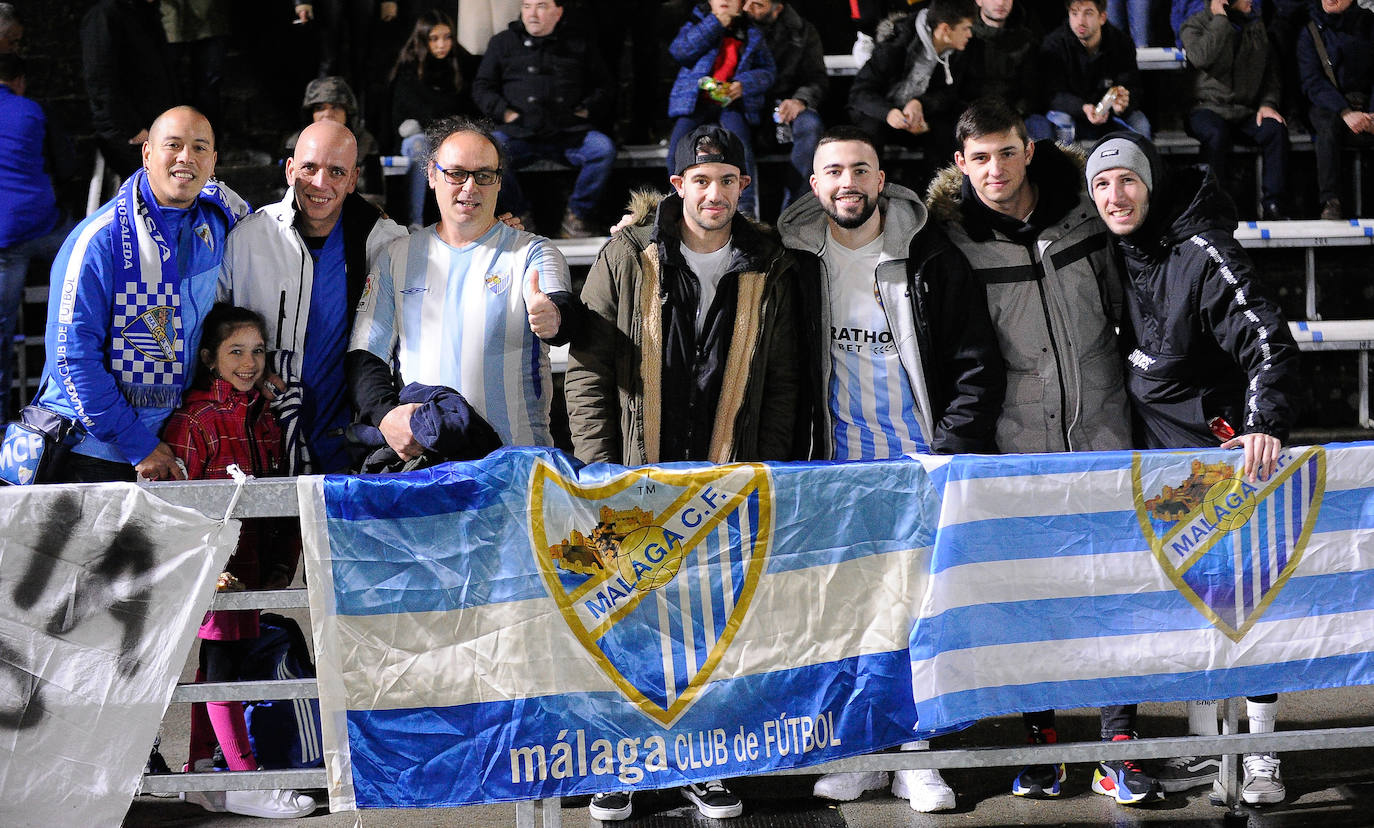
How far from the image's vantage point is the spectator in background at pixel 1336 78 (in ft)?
24.2

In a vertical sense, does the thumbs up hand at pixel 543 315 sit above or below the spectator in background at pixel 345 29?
below

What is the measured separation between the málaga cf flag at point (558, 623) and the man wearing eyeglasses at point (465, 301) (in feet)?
2.33

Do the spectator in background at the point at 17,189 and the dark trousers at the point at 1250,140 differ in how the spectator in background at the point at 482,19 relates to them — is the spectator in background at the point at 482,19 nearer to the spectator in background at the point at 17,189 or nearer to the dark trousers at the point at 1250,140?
the spectator in background at the point at 17,189

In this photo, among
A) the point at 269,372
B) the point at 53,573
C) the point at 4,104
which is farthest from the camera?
the point at 4,104

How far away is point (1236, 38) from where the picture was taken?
25.0ft

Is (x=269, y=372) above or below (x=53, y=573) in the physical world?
above

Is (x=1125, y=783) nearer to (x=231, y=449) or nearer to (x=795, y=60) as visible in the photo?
(x=231, y=449)

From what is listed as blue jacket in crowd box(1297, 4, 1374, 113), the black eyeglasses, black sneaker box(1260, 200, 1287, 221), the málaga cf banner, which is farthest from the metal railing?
blue jacket in crowd box(1297, 4, 1374, 113)

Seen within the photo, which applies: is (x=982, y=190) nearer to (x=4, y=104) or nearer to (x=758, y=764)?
(x=758, y=764)

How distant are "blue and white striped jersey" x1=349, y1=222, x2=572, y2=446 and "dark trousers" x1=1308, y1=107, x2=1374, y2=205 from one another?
554 cm

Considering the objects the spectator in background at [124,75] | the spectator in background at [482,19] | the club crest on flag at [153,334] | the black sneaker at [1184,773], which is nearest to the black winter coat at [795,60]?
the spectator in background at [482,19]

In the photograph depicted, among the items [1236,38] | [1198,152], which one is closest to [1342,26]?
[1236,38]

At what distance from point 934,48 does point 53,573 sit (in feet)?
18.7

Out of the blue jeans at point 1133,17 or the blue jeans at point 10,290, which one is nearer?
the blue jeans at point 10,290
